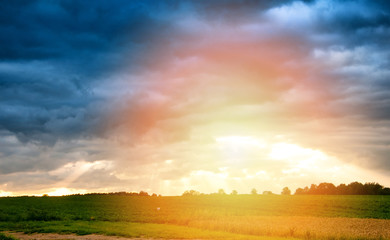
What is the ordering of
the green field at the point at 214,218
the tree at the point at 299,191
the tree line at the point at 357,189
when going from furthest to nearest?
the tree at the point at 299,191 < the tree line at the point at 357,189 < the green field at the point at 214,218

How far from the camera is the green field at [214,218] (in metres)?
38.7

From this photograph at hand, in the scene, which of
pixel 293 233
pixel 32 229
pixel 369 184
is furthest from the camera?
pixel 369 184

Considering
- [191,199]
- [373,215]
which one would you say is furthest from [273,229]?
[191,199]

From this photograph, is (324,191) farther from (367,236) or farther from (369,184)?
(367,236)

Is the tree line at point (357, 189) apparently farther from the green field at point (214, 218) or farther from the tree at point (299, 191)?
the green field at point (214, 218)

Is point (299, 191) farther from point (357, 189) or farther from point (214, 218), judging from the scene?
point (214, 218)

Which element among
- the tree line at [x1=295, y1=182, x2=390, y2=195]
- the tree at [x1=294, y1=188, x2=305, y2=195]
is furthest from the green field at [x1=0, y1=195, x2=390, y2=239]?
the tree at [x1=294, y1=188, x2=305, y2=195]

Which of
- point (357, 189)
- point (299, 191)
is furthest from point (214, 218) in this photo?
point (299, 191)

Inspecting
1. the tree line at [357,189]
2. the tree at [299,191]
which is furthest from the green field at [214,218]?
the tree at [299,191]

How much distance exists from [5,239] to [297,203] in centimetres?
7388

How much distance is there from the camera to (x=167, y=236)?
35594mm

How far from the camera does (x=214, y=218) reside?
55719 mm

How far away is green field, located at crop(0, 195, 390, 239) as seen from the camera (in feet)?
127

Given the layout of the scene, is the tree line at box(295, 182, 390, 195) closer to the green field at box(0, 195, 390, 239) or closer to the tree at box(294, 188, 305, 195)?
the tree at box(294, 188, 305, 195)
